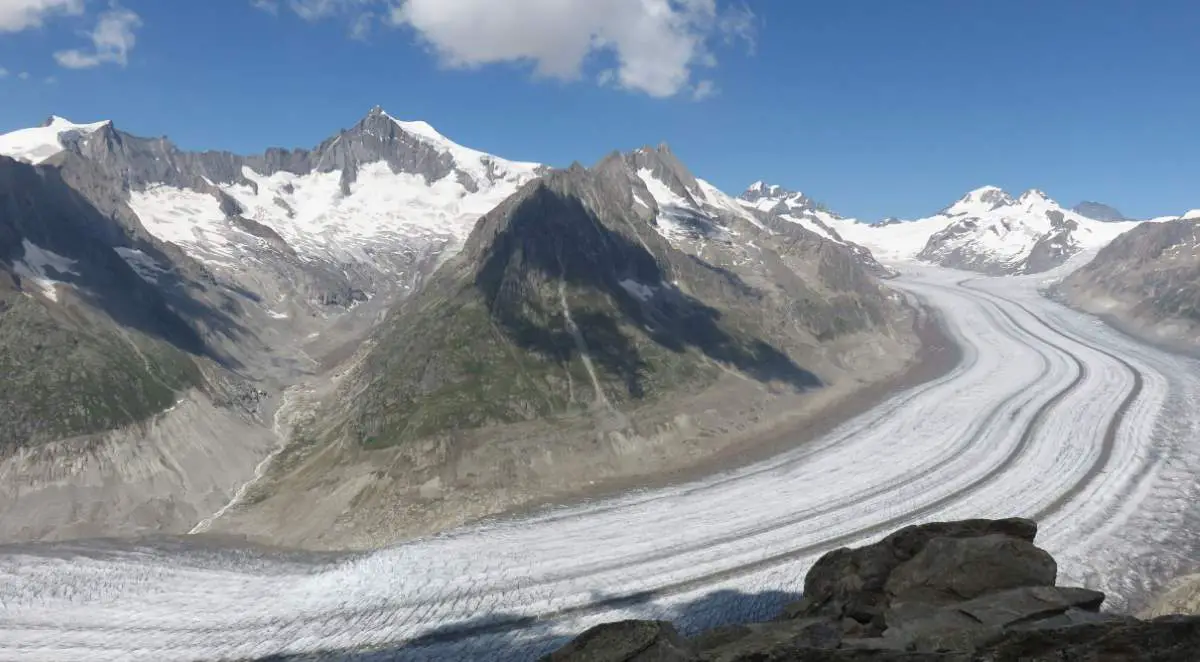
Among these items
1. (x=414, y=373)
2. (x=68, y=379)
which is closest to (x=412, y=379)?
(x=414, y=373)

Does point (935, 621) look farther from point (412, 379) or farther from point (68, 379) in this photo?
point (68, 379)

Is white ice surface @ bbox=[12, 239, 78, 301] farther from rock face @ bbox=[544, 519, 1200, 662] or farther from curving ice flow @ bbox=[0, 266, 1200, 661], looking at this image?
rock face @ bbox=[544, 519, 1200, 662]

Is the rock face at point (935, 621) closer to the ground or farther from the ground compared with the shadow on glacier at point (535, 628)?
farther from the ground

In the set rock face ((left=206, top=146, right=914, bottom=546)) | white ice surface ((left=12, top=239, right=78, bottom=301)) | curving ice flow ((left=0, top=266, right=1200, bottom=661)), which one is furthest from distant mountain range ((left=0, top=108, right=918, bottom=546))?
curving ice flow ((left=0, top=266, right=1200, bottom=661))

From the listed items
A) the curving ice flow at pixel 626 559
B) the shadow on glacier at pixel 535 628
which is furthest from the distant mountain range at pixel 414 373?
the shadow on glacier at pixel 535 628

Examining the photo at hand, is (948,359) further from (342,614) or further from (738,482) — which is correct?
(342,614)

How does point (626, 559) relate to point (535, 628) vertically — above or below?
above

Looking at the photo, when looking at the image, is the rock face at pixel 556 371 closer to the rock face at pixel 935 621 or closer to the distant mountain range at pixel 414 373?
the distant mountain range at pixel 414 373
